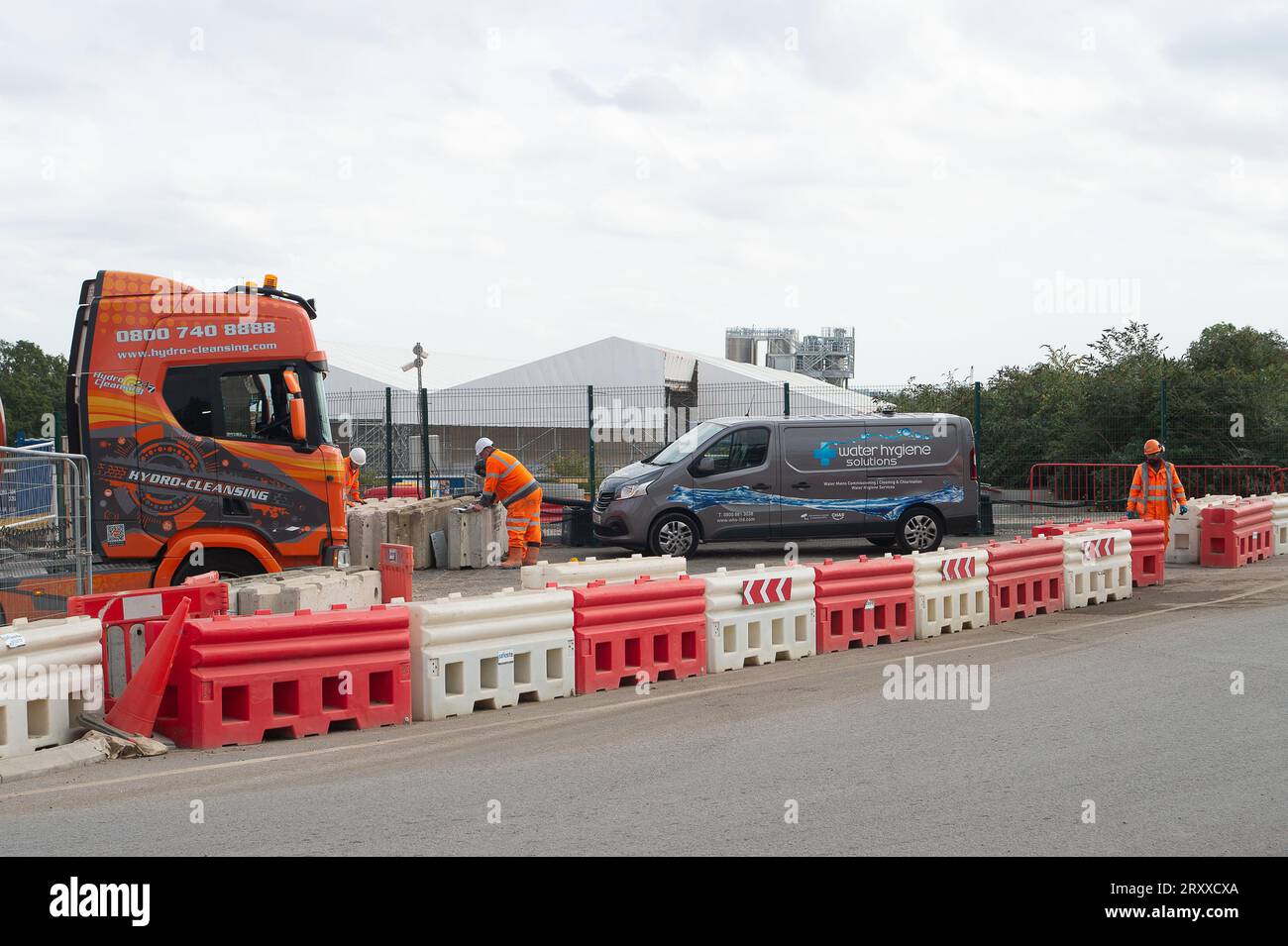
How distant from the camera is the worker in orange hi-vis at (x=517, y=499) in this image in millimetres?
15633

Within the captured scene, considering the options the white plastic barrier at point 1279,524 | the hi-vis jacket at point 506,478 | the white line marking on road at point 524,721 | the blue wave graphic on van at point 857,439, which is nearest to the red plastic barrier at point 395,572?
the white line marking on road at point 524,721

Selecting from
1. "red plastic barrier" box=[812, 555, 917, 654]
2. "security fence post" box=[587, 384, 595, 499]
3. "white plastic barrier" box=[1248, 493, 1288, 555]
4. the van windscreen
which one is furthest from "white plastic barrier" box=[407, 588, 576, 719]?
"white plastic barrier" box=[1248, 493, 1288, 555]

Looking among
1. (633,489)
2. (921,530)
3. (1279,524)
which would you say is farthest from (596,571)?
(1279,524)

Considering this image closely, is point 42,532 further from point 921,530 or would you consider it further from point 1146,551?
point 921,530

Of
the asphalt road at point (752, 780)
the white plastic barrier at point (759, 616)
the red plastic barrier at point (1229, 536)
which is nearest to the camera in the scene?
the asphalt road at point (752, 780)

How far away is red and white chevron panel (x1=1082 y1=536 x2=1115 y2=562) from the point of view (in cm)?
1324

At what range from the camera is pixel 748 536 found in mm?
17938

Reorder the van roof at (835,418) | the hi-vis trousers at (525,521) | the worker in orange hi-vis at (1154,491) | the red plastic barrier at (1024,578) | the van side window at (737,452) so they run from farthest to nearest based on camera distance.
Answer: the van roof at (835,418)
the van side window at (737,452)
the worker in orange hi-vis at (1154,491)
the hi-vis trousers at (525,521)
the red plastic barrier at (1024,578)

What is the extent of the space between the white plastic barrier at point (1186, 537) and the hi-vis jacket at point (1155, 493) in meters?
1.28

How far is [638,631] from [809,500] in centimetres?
946

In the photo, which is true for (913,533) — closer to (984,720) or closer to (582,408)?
(582,408)

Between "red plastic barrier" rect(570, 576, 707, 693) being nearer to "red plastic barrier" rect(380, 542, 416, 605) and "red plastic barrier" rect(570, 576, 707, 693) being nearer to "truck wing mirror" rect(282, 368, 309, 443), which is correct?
"red plastic barrier" rect(380, 542, 416, 605)

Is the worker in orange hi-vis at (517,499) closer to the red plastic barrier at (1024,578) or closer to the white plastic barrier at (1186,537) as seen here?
the red plastic barrier at (1024,578)
